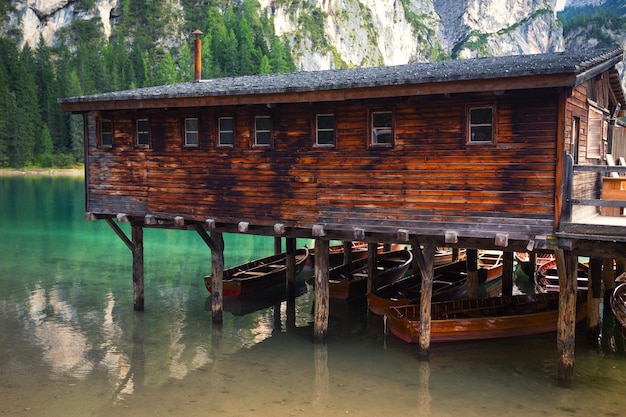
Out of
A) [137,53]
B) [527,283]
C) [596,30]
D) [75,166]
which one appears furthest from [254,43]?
[527,283]

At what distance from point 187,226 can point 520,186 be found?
10915mm

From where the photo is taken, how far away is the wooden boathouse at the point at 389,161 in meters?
15.1

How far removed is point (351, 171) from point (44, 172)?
94357mm

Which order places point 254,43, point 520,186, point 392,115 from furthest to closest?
point 254,43
point 392,115
point 520,186

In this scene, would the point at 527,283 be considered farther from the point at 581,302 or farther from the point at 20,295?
the point at 20,295

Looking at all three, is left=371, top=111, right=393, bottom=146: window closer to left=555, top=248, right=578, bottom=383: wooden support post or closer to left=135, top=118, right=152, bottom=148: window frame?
left=555, top=248, right=578, bottom=383: wooden support post

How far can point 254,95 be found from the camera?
17.9 m

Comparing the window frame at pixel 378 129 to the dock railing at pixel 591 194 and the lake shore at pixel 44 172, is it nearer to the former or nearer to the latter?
the dock railing at pixel 591 194


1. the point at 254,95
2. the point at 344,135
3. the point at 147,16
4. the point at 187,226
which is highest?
the point at 147,16

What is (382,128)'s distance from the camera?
17344 millimetres

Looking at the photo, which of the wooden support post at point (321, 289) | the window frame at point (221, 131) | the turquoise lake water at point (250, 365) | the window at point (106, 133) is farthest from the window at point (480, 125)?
the window at point (106, 133)

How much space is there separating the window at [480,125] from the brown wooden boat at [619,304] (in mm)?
6629

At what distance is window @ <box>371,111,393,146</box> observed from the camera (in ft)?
56.4

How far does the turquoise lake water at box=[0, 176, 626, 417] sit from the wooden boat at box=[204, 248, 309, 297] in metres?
1.12
